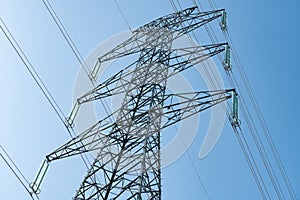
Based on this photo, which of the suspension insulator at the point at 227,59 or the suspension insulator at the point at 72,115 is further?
the suspension insulator at the point at 227,59

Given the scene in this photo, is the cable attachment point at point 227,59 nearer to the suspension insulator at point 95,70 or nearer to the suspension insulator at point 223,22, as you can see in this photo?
the suspension insulator at point 223,22

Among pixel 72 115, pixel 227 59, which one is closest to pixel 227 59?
pixel 227 59

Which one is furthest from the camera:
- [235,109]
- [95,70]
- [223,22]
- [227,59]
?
[223,22]

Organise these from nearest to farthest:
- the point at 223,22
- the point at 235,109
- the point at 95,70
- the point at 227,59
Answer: the point at 235,109 < the point at 227,59 < the point at 95,70 < the point at 223,22

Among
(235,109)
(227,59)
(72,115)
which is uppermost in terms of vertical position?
(72,115)

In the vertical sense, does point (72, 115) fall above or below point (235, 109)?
above

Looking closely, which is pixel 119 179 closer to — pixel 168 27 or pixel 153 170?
pixel 153 170

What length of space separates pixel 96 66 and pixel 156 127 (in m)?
3.99

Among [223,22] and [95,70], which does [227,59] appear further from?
[95,70]

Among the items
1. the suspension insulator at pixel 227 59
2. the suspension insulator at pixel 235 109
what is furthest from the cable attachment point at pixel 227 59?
the suspension insulator at pixel 235 109

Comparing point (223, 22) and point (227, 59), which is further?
point (223, 22)

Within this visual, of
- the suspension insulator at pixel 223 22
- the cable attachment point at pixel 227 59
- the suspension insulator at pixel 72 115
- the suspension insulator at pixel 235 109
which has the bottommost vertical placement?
the suspension insulator at pixel 235 109

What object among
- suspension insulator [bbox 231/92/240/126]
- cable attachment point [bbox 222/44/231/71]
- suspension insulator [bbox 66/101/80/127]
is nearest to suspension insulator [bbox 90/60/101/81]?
suspension insulator [bbox 66/101/80/127]

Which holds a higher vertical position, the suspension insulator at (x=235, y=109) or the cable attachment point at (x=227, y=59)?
the cable attachment point at (x=227, y=59)
